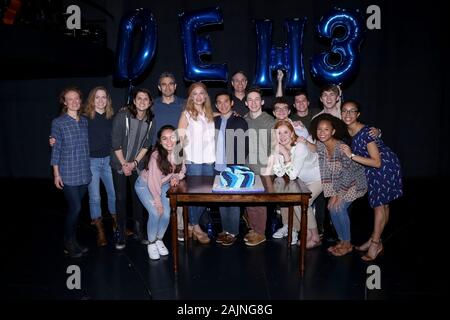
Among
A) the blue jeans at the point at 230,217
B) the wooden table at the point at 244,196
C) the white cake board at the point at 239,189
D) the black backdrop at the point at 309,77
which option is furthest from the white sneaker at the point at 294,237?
the black backdrop at the point at 309,77

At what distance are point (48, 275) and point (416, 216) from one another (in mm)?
4408

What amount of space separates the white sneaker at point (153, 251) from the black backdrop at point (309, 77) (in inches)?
139

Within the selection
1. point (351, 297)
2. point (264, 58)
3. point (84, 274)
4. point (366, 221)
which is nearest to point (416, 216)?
point (366, 221)

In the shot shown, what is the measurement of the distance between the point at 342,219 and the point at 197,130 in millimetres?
1632

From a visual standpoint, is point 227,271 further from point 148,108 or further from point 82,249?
point 148,108

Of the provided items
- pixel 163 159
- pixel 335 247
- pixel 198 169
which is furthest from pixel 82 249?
pixel 335 247

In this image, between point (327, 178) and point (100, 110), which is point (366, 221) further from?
point (100, 110)

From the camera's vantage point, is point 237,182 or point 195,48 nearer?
point 237,182

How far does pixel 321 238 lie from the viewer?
12.9ft

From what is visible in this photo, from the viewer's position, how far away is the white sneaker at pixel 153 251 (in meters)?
A: 3.48

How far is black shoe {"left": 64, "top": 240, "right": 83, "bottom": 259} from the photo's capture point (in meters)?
3.54

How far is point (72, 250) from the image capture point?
11.7 feet

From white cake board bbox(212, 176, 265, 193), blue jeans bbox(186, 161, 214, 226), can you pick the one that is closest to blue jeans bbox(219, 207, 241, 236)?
blue jeans bbox(186, 161, 214, 226)

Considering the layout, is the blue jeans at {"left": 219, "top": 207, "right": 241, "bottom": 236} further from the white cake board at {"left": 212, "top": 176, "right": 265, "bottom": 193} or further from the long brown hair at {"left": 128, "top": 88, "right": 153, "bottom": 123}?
the long brown hair at {"left": 128, "top": 88, "right": 153, "bottom": 123}
